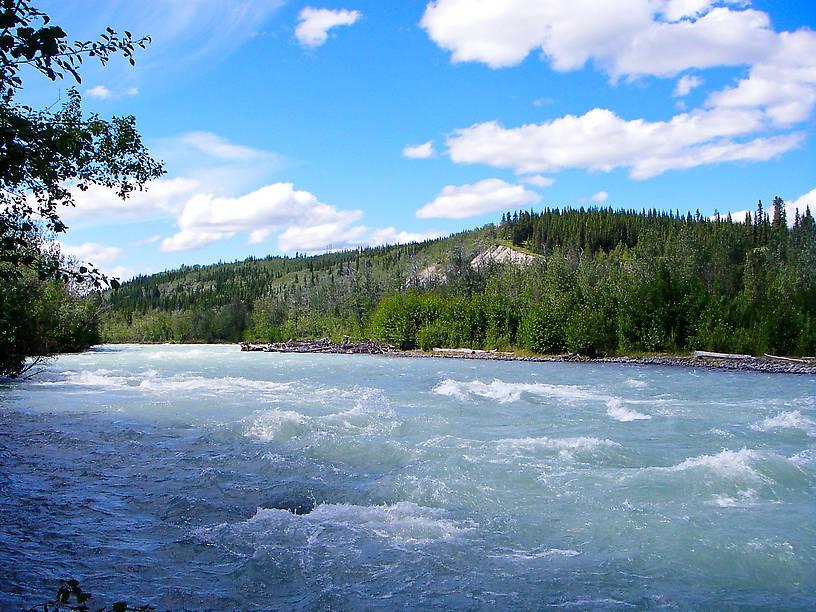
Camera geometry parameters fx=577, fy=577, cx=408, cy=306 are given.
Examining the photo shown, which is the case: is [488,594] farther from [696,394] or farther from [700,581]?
[696,394]

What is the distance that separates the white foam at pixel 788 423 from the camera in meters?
16.1

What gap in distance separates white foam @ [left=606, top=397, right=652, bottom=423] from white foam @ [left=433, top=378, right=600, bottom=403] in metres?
2.12

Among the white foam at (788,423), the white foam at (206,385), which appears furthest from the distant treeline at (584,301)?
the white foam at (206,385)

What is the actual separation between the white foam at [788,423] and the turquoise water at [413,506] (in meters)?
0.13

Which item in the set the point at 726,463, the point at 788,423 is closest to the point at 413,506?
the point at 726,463

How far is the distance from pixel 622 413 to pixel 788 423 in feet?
14.9

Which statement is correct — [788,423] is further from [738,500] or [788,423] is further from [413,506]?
[413,506]

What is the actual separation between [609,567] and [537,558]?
0.95 meters

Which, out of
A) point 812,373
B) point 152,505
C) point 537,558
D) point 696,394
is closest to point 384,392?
point 696,394

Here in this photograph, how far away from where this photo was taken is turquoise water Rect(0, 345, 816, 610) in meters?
7.19

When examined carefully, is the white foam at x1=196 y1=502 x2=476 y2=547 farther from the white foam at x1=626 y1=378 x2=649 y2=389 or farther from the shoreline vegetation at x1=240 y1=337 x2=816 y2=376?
the shoreline vegetation at x1=240 y1=337 x2=816 y2=376

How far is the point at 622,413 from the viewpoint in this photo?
61.6 feet

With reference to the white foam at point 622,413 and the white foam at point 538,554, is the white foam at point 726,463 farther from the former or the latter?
the white foam at point 538,554

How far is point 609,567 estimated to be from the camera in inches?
308
